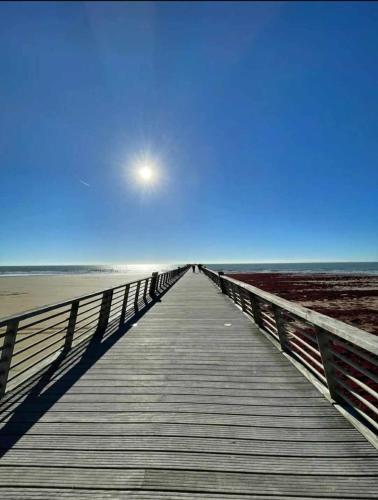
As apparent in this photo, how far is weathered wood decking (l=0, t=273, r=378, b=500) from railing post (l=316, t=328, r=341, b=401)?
0.17m

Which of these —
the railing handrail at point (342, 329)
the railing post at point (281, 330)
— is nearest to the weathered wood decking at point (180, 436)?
the railing post at point (281, 330)

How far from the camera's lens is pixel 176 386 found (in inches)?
149

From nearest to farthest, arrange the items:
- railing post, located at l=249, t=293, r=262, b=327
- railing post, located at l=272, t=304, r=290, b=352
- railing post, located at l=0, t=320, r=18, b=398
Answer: railing post, located at l=0, t=320, r=18, b=398, railing post, located at l=272, t=304, r=290, b=352, railing post, located at l=249, t=293, r=262, b=327

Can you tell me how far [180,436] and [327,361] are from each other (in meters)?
1.91

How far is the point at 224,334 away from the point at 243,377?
97.0 inches

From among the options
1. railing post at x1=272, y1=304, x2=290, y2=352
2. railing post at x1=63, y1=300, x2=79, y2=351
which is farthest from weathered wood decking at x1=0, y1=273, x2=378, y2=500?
railing post at x1=63, y1=300, x2=79, y2=351

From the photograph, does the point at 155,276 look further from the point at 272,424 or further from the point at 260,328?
the point at 272,424

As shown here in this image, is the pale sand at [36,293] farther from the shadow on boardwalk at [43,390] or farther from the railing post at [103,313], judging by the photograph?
the shadow on boardwalk at [43,390]

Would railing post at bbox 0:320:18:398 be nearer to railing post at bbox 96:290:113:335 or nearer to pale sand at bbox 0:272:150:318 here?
pale sand at bbox 0:272:150:318

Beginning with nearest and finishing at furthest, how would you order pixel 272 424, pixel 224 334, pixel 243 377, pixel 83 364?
pixel 272 424 < pixel 243 377 < pixel 83 364 < pixel 224 334

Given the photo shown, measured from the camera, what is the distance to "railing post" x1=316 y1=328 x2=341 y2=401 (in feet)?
10.9

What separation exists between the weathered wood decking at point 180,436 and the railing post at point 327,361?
168mm

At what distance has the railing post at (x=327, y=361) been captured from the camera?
332 cm

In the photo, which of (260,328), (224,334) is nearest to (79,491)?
(224,334)
